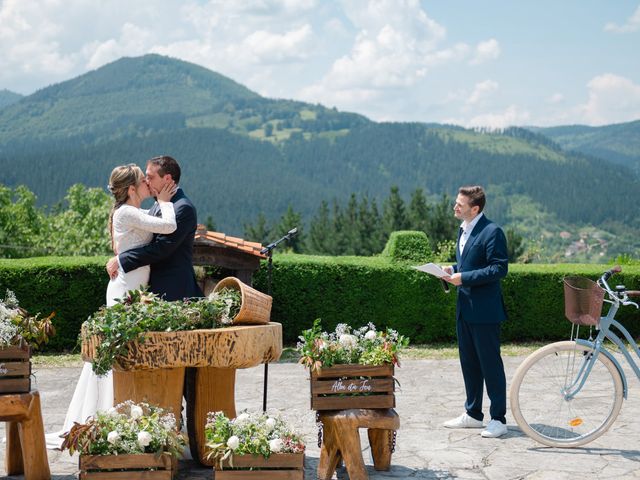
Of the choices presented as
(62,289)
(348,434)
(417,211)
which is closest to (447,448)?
(348,434)

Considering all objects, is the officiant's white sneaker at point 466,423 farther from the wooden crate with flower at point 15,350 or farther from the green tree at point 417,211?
the green tree at point 417,211

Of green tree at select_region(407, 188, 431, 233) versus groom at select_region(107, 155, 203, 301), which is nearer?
groom at select_region(107, 155, 203, 301)

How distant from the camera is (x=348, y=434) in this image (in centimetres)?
542

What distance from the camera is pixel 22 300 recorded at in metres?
12.5

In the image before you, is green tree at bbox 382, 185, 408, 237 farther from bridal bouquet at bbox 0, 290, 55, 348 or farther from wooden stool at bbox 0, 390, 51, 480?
wooden stool at bbox 0, 390, 51, 480

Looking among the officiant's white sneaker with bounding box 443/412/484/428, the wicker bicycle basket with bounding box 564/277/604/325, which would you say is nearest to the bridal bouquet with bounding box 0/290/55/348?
the officiant's white sneaker with bounding box 443/412/484/428

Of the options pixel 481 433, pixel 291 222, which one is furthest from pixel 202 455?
pixel 291 222

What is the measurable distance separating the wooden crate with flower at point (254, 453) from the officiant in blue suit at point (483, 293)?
7.69 feet

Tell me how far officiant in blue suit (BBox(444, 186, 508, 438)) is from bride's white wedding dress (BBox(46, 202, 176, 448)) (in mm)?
2383

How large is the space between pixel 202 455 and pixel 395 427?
1.41 metres

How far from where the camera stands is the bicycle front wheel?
6492 millimetres

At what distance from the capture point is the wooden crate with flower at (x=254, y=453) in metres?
4.86

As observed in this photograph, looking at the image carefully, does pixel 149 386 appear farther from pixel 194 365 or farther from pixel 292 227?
pixel 292 227

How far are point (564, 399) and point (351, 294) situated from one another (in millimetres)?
6824
